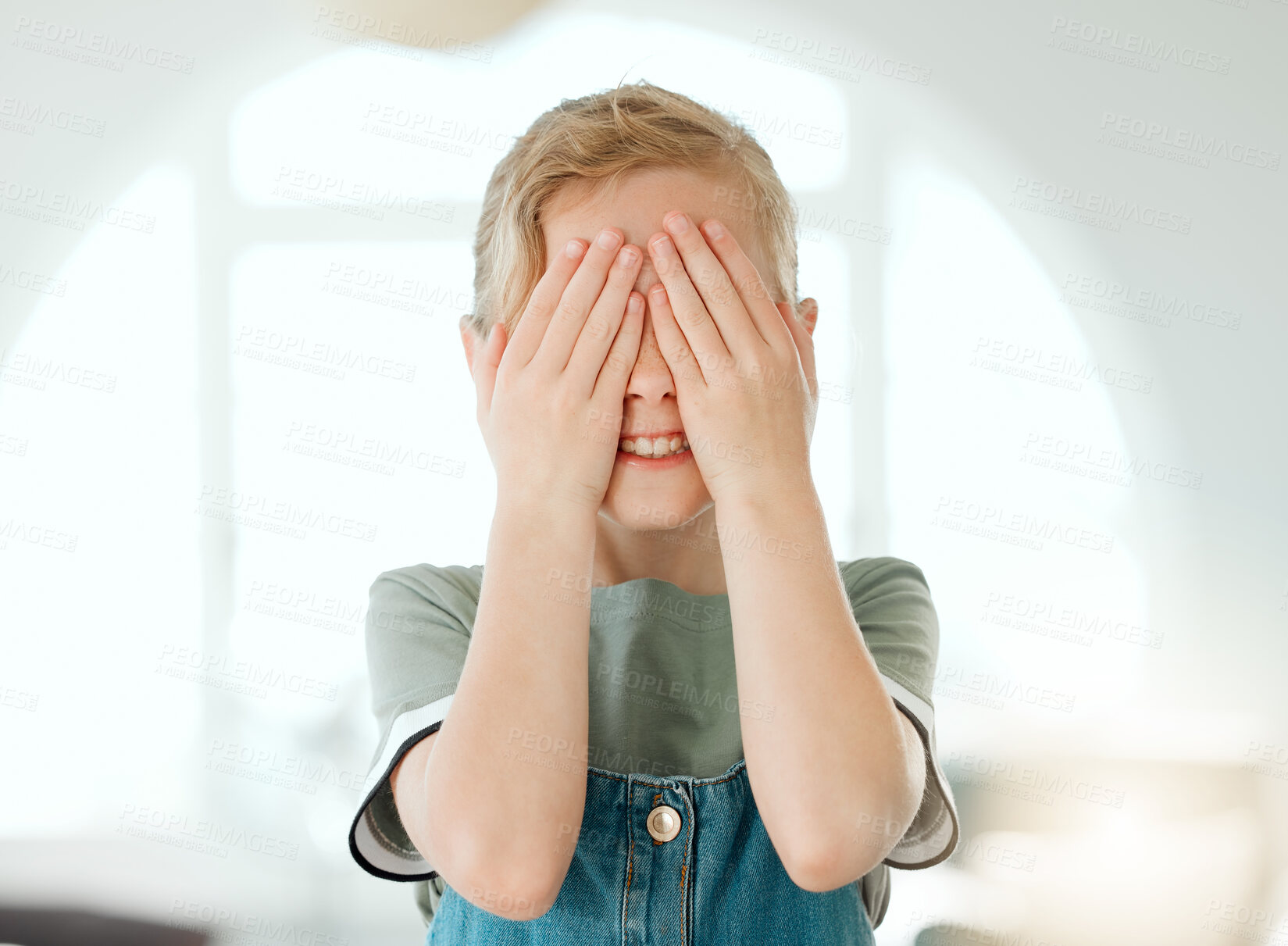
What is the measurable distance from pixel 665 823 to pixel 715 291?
47 cm

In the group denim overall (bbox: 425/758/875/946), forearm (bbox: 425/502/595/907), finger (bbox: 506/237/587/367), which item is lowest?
denim overall (bbox: 425/758/875/946)

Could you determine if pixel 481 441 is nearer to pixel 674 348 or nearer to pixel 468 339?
pixel 468 339

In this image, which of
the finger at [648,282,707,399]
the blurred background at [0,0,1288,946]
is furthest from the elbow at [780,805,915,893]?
the blurred background at [0,0,1288,946]

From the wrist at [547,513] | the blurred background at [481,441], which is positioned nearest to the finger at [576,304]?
the wrist at [547,513]

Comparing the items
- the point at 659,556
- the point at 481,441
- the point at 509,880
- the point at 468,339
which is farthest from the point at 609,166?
the point at 481,441

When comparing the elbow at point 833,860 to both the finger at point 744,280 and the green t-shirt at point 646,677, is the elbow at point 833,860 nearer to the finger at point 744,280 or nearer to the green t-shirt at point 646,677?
the green t-shirt at point 646,677

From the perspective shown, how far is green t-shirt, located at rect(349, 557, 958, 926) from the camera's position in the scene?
33.0 inches

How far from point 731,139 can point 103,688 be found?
173cm

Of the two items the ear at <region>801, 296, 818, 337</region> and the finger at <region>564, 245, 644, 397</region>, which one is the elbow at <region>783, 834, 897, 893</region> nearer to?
the finger at <region>564, 245, 644, 397</region>

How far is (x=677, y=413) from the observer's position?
0.87m

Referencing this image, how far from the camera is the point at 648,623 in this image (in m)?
0.97

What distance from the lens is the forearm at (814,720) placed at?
0.69 metres

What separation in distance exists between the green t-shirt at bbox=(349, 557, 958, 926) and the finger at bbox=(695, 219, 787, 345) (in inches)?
11.8

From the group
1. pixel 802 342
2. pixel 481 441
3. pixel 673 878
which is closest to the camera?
pixel 673 878
